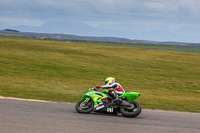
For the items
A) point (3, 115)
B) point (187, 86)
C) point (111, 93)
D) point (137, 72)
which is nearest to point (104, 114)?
point (111, 93)

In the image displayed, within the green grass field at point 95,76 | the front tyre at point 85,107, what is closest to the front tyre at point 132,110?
the front tyre at point 85,107

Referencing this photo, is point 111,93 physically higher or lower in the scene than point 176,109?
higher

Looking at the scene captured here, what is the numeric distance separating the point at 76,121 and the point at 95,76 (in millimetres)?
15643

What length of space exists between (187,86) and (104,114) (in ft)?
48.5

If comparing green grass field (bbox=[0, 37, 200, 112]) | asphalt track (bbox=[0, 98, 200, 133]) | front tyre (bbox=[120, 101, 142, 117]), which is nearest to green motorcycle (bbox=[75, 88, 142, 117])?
front tyre (bbox=[120, 101, 142, 117])

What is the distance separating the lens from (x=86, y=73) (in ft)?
83.9

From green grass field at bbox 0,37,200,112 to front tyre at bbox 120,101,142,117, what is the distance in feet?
10.6

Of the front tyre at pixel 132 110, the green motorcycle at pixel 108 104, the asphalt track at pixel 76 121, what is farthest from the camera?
the green motorcycle at pixel 108 104

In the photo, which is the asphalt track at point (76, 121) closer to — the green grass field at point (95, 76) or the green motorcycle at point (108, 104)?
the green motorcycle at point (108, 104)

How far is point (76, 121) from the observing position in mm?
9156

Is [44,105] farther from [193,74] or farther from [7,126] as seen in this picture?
[193,74]

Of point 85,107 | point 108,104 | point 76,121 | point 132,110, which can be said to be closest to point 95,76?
point 85,107

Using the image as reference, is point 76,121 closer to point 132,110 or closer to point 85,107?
point 85,107

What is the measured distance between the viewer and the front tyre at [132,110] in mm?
10227
